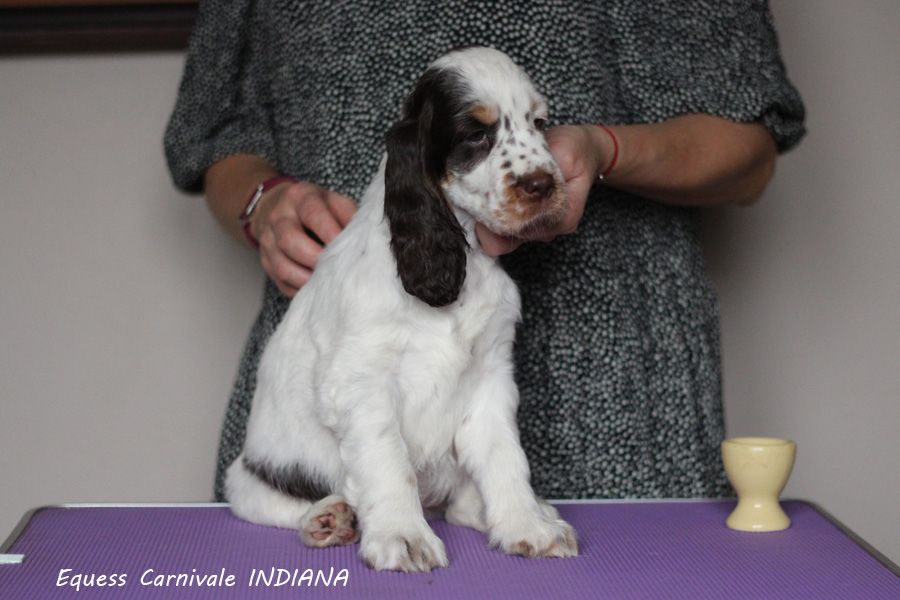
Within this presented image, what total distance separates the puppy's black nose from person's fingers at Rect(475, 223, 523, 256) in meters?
0.13

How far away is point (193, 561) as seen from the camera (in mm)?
1596

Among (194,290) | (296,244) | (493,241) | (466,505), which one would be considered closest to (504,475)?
(466,505)

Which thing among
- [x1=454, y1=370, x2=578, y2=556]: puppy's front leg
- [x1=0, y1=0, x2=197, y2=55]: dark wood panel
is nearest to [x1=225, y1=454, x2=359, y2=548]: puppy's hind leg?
[x1=454, y1=370, x2=578, y2=556]: puppy's front leg

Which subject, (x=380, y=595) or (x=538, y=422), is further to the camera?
(x=538, y=422)

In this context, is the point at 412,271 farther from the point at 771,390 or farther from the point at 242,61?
the point at 771,390

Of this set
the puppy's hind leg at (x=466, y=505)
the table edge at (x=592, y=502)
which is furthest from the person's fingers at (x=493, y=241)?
the table edge at (x=592, y=502)

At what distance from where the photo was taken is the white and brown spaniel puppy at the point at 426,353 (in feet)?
5.42

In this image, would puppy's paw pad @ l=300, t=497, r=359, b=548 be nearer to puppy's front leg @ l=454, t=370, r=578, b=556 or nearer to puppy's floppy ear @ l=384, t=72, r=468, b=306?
puppy's front leg @ l=454, t=370, r=578, b=556

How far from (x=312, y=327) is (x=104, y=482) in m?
1.61

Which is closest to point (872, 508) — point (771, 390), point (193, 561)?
point (771, 390)

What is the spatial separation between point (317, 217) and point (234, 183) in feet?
1.38

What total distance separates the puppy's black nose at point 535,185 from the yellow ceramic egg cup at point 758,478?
54cm

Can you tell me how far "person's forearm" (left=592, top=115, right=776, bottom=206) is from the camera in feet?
6.73

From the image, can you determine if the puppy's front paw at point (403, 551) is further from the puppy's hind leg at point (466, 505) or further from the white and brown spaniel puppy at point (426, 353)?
the puppy's hind leg at point (466, 505)
